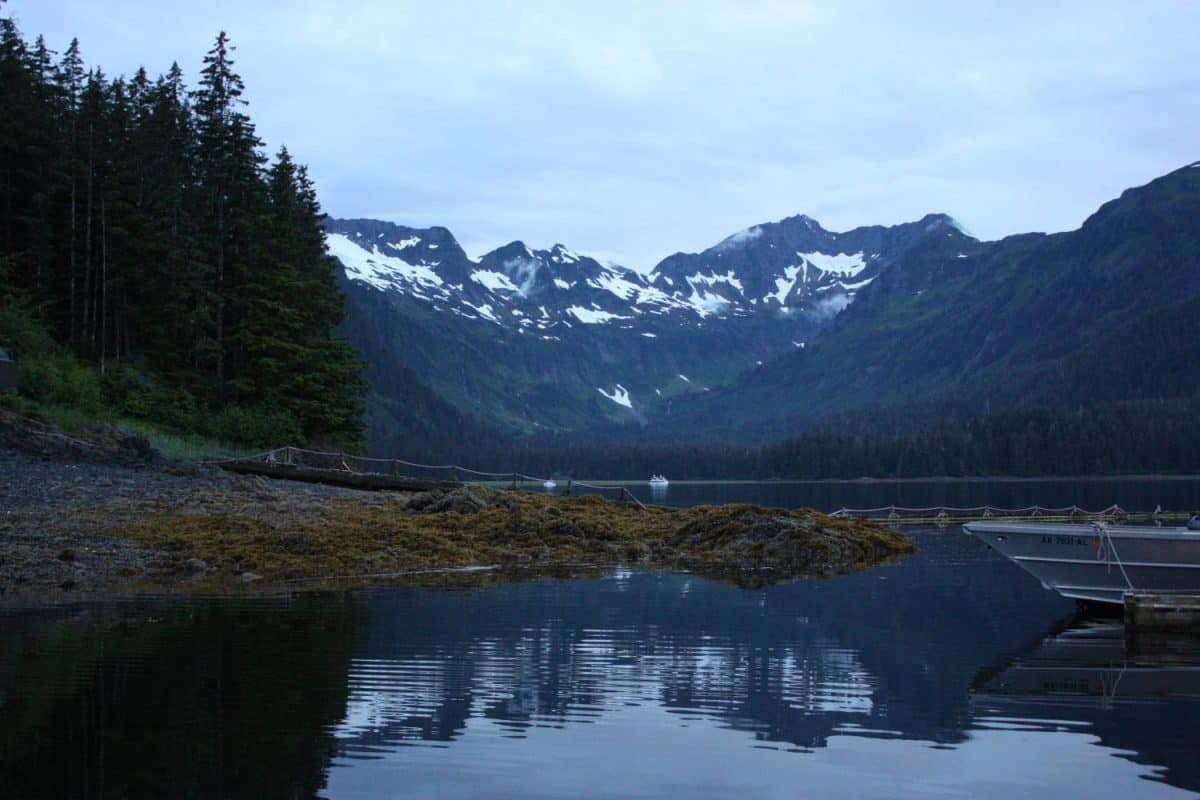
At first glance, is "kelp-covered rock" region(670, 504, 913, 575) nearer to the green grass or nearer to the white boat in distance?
the white boat in distance

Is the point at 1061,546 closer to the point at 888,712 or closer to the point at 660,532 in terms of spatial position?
the point at 888,712

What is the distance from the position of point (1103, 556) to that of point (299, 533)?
19.7 meters

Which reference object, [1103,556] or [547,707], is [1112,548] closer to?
[1103,556]

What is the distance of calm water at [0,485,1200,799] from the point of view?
1129 cm

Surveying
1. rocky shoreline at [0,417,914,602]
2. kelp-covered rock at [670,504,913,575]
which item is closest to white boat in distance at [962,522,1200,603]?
rocky shoreline at [0,417,914,602]

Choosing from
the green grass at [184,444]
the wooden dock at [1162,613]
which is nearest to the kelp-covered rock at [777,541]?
the wooden dock at [1162,613]

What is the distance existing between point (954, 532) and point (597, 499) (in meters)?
17.8

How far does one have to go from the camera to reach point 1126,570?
77.4 ft

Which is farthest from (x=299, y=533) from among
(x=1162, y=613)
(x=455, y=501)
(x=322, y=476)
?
(x=1162, y=613)

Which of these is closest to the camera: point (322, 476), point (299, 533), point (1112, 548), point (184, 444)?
point (1112, 548)

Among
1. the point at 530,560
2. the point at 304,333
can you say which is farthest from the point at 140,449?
the point at 304,333

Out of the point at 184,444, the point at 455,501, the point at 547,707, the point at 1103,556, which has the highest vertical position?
the point at 184,444

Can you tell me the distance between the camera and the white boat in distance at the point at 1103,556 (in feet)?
75.2

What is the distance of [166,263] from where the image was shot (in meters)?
58.5
